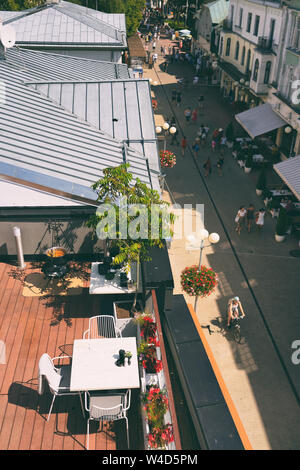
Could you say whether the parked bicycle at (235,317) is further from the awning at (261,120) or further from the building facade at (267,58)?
the awning at (261,120)

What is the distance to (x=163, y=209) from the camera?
11.5m

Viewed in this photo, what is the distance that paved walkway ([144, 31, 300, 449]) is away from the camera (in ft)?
46.9

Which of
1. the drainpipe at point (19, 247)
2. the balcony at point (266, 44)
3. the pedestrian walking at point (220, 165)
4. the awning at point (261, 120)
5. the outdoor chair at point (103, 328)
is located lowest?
the outdoor chair at point (103, 328)

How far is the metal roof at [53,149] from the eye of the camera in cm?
1303

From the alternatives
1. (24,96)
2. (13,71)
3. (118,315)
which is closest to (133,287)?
(118,315)

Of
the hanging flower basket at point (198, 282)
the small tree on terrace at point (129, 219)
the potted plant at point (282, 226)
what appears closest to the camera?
the small tree on terrace at point (129, 219)

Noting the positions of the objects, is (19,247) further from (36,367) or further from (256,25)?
(256,25)

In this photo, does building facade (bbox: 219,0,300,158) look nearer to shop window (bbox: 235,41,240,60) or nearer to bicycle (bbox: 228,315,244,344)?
shop window (bbox: 235,41,240,60)

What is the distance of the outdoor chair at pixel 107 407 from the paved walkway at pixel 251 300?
599cm

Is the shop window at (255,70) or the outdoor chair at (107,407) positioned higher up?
the shop window at (255,70)

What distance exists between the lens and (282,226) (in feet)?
74.5

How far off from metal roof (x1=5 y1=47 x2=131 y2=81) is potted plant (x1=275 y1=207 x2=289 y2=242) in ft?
36.4

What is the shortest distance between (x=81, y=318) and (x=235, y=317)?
692cm

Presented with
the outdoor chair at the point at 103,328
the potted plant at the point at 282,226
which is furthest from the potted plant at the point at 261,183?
the outdoor chair at the point at 103,328
